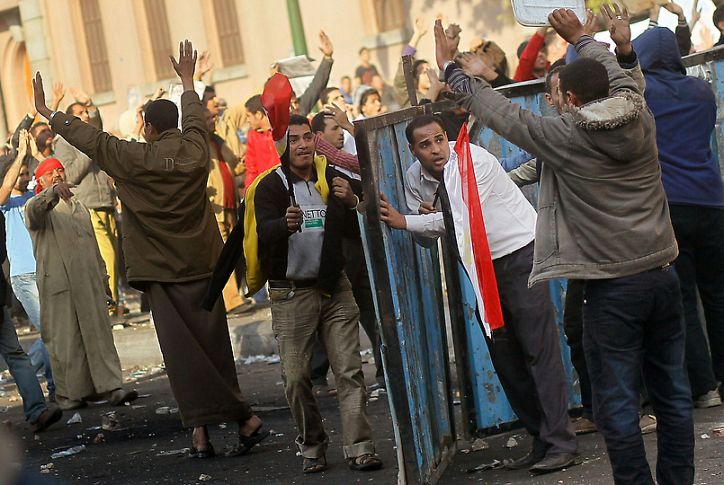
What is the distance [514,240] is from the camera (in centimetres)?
667

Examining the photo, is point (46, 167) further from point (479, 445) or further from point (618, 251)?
point (618, 251)

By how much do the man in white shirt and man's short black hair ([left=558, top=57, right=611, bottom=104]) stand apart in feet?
4.05

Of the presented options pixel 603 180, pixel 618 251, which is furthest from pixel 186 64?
pixel 618 251

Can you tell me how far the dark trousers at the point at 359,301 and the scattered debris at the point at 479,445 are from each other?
135cm

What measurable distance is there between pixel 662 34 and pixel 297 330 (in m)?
2.51

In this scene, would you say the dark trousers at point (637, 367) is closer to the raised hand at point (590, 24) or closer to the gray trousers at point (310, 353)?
the raised hand at point (590, 24)

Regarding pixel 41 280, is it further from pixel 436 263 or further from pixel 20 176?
pixel 436 263

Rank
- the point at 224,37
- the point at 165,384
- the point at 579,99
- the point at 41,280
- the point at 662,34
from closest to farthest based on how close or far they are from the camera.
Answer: the point at 579,99
the point at 662,34
the point at 41,280
the point at 165,384
the point at 224,37

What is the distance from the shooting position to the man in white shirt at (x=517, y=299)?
6648mm

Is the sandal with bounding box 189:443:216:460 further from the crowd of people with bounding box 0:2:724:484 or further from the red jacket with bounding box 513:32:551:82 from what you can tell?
the red jacket with bounding box 513:32:551:82

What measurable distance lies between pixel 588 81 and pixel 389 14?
1907cm

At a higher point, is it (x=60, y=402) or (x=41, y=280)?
(x=41, y=280)

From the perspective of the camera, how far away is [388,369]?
636cm

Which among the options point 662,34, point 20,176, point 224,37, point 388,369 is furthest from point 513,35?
point 388,369
